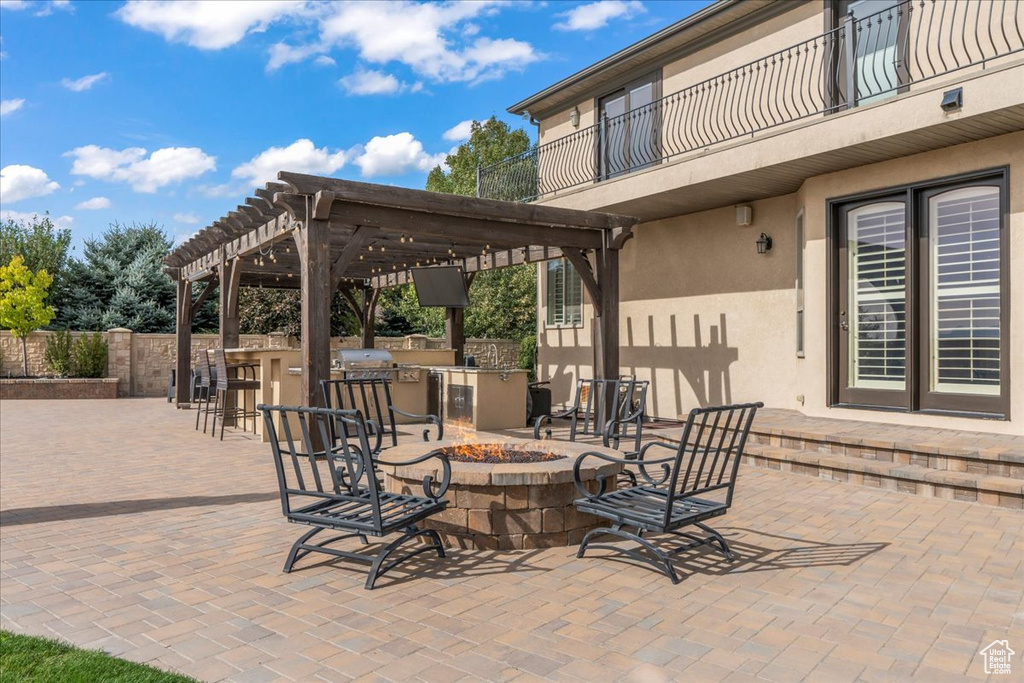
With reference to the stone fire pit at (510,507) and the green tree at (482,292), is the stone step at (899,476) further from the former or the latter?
the green tree at (482,292)

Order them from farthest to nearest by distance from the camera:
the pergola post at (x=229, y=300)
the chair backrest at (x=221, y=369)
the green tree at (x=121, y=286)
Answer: the green tree at (x=121, y=286)
the pergola post at (x=229, y=300)
the chair backrest at (x=221, y=369)

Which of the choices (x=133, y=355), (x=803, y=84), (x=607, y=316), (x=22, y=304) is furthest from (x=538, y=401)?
(x=22, y=304)

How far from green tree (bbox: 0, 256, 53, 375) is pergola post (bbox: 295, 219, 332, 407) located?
42.6 ft

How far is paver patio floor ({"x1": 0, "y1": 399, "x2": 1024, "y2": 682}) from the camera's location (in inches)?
108

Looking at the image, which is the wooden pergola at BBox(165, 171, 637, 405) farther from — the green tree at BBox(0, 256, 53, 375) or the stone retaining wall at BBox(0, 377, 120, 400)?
the green tree at BBox(0, 256, 53, 375)

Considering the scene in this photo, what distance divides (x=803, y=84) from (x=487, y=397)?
19.5 feet

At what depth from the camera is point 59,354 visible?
17.1 m

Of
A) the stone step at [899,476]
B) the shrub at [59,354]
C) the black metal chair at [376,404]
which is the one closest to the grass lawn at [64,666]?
the black metal chair at [376,404]

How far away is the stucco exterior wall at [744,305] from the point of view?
23.1 feet

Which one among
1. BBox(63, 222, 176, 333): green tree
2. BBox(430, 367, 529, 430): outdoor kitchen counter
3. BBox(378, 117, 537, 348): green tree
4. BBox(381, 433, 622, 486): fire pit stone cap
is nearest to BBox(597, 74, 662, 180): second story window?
BBox(430, 367, 529, 430): outdoor kitchen counter

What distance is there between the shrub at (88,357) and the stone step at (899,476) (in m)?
16.0

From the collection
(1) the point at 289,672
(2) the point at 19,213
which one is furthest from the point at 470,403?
(2) the point at 19,213

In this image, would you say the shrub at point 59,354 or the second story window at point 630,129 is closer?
the second story window at point 630,129

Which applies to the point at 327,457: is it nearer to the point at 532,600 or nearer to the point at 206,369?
the point at 532,600
